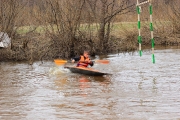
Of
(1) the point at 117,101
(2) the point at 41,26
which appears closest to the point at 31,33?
(2) the point at 41,26

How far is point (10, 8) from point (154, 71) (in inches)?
345

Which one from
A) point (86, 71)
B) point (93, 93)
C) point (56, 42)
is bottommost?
point (93, 93)

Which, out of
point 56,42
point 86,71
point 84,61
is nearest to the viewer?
point 86,71

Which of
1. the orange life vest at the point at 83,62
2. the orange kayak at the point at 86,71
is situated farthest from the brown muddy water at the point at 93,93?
the orange life vest at the point at 83,62

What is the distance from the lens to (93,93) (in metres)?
9.96

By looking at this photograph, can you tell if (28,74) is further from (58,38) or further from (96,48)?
(96,48)

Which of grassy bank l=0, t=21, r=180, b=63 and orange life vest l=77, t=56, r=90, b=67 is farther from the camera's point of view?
grassy bank l=0, t=21, r=180, b=63

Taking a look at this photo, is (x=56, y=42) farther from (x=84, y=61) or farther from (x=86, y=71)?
(x=86, y=71)

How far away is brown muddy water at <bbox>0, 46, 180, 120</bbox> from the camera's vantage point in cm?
777

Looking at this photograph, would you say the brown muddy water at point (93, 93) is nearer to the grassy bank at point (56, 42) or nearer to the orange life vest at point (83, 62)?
the orange life vest at point (83, 62)

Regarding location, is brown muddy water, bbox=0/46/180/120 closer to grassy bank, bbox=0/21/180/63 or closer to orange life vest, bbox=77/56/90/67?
orange life vest, bbox=77/56/90/67

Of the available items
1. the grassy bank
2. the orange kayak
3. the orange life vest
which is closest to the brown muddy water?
the orange kayak

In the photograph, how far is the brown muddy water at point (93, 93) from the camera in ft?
25.5


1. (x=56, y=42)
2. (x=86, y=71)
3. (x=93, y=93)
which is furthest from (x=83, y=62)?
(x=56, y=42)
